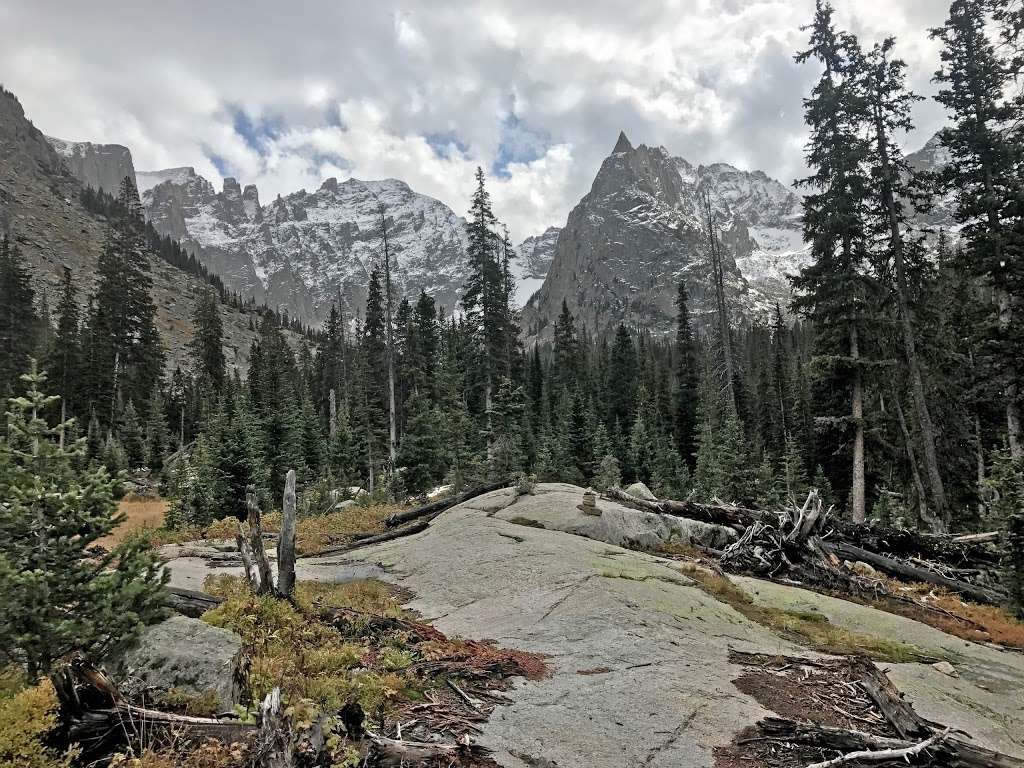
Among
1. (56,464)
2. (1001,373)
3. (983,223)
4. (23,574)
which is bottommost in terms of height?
(23,574)

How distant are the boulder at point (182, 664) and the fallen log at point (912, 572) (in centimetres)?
1547

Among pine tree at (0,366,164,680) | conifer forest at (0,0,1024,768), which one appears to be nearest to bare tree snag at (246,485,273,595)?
conifer forest at (0,0,1024,768)

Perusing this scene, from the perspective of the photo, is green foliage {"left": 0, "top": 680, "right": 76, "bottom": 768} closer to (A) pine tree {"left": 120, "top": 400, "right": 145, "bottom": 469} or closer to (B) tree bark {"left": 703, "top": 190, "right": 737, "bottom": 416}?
(B) tree bark {"left": 703, "top": 190, "right": 737, "bottom": 416}

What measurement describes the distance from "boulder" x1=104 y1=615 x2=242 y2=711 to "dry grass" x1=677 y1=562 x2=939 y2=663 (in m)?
8.46

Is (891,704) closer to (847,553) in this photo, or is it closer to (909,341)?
(847,553)

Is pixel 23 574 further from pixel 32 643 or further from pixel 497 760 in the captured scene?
pixel 497 760

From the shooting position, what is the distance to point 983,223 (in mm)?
22719

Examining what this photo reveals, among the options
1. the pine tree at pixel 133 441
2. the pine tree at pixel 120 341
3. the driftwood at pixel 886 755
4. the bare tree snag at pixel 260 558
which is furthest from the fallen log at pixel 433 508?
the pine tree at pixel 120 341

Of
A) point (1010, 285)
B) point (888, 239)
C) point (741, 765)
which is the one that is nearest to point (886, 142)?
point (888, 239)

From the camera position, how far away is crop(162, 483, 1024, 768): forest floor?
19.6ft

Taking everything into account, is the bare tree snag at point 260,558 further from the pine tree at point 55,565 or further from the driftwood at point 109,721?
the driftwood at point 109,721

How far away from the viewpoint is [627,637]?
8.70 meters

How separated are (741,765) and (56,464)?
803 cm

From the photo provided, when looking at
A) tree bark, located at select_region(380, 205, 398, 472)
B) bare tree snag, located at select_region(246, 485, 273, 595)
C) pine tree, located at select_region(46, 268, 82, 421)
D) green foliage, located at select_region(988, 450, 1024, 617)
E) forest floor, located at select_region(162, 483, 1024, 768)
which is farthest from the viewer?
pine tree, located at select_region(46, 268, 82, 421)
